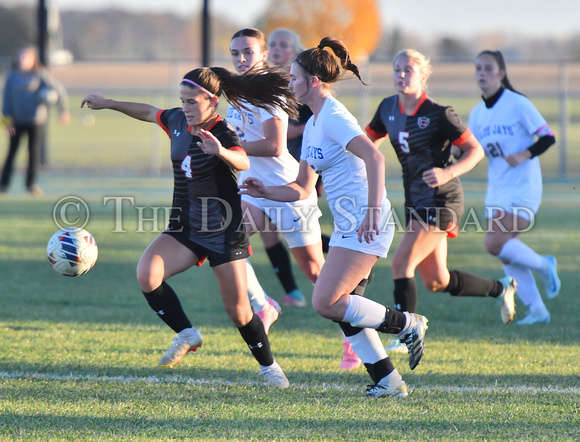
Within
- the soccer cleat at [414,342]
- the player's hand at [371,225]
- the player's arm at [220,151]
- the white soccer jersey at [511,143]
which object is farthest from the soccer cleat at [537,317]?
the player's arm at [220,151]

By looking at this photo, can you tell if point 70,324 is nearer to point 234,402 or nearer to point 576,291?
point 234,402

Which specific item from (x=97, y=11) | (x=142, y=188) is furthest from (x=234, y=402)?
(x=97, y=11)

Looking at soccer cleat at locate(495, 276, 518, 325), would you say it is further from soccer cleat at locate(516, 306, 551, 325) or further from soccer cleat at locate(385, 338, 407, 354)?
soccer cleat at locate(385, 338, 407, 354)

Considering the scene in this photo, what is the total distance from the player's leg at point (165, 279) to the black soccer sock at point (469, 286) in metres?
2.01

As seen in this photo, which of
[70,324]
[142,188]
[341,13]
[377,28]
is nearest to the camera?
[70,324]

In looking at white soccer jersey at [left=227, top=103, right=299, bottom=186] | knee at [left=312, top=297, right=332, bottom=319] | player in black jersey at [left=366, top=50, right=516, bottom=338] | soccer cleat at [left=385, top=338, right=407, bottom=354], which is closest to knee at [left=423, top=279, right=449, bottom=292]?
player in black jersey at [left=366, top=50, right=516, bottom=338]

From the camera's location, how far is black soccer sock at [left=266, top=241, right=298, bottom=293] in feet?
22.3

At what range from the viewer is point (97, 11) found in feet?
219

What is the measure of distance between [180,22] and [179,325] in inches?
2636

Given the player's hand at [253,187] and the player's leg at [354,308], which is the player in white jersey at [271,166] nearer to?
the player's hand at [253,187]

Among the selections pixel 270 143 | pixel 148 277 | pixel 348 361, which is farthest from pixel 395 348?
pixel 148 277

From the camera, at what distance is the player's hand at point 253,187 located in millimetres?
4230

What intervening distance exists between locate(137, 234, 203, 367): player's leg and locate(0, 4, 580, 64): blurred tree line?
46.1m

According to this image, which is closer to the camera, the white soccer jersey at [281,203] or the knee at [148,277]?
the knee at [148,277]
